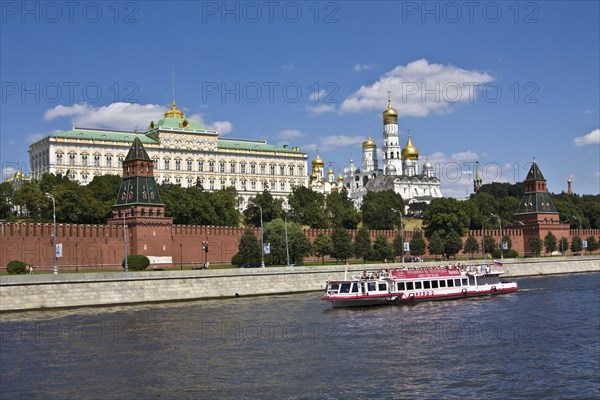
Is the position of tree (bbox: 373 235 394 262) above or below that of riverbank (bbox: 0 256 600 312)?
above

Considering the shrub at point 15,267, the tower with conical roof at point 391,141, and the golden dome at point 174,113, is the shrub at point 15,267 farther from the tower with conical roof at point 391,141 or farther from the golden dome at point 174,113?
the tower with conical roof at point 391,141

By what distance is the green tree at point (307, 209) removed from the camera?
11075cm

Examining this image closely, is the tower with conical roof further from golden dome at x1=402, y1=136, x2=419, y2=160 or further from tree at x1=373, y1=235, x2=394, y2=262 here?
tree at x1=373, y1=235, x2=394, y2=262

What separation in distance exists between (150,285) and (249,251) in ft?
70.6

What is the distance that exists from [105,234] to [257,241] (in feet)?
45.8

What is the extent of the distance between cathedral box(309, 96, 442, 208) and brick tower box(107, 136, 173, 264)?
320 feet

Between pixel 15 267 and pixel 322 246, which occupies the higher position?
pixel 322 246

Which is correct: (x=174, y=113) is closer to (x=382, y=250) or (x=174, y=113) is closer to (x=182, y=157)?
(x=182, y=157)

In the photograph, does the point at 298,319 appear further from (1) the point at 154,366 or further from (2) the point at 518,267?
(2) the point at 518,267

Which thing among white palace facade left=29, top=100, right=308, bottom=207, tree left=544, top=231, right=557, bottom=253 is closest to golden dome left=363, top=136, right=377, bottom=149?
white palace facade left=29, top=100, right=308, bottom=207

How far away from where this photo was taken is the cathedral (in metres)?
177

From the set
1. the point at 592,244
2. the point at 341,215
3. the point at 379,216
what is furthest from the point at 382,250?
the point at 592,244

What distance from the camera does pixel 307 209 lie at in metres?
111

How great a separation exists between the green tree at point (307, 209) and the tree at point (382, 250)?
21193 millimetres
